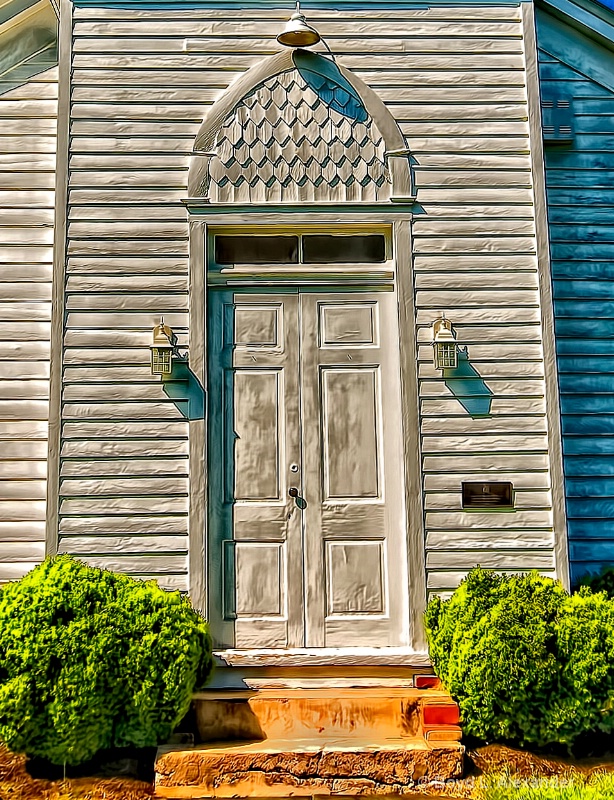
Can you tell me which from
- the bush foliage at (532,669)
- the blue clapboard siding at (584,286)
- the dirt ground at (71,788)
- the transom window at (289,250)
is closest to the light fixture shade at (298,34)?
the transom window at (289,250)

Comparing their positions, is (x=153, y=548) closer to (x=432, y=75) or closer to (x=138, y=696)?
(x=138, y=696)

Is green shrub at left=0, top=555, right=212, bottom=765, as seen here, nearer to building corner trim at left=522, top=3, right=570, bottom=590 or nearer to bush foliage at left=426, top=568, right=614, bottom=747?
bush foliage at left=426, top=568, right=614, bottom=747

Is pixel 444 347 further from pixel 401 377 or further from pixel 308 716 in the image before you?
pixel 308 716

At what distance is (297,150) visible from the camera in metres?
6.50

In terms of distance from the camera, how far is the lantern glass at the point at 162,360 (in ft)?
20.1

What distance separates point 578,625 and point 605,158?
3908 mm

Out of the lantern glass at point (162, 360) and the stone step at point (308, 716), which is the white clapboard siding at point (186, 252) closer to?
the lantern glass at point (162, 360)

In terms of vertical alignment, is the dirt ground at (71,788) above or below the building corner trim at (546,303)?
below

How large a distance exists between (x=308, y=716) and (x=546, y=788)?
149 centimetres

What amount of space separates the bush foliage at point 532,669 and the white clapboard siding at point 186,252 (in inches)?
27.4

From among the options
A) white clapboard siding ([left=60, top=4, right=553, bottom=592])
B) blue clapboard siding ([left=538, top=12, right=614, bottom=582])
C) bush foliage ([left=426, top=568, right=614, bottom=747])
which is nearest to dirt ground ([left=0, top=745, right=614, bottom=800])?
bush foliage ([left=426, top=568, right=614, bottom=747])

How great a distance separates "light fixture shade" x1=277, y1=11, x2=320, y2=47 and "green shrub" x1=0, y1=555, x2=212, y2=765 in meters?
3.76

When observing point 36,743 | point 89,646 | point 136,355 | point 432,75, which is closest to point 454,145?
point 432,75

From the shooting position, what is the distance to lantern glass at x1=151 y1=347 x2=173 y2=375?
241 inches
